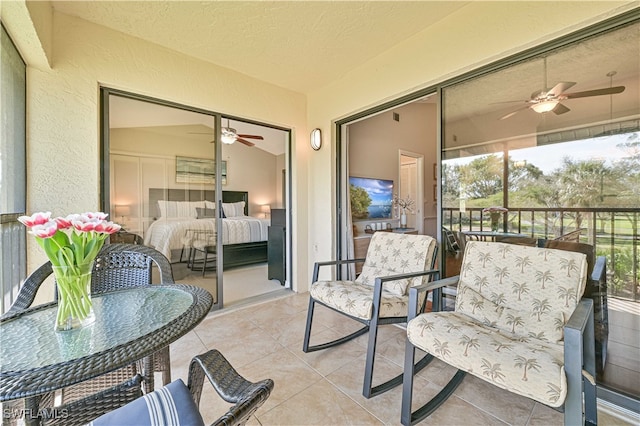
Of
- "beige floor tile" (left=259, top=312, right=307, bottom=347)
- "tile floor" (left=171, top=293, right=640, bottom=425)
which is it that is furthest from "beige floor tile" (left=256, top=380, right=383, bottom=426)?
"beige floor tile" (left=259, top=312, right=307, bottom=347)

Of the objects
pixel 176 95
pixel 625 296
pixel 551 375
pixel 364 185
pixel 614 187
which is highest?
pixel 176 95

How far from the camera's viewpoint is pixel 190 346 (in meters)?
2.06

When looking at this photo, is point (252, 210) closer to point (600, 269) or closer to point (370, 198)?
point (370, 198)

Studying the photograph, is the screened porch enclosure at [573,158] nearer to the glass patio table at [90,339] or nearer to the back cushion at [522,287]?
the back cushion at [522,287]

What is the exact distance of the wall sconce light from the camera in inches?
128

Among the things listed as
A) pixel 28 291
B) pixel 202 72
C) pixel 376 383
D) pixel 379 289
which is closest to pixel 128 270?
pixel 28 291

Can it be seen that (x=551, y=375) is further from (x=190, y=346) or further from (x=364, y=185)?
(x=364, y=185)

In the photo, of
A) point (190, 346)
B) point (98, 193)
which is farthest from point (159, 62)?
point (190, 346)

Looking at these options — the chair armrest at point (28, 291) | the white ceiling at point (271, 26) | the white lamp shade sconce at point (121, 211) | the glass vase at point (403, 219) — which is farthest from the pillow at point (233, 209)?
the chair armrest at point (28, 291)

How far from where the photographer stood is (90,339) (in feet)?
2.90

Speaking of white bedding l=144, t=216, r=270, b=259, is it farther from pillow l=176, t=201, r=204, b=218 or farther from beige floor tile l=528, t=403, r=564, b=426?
beige floor tile l=528, t=403, r=564, b=426

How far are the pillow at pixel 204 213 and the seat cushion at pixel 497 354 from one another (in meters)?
2.26

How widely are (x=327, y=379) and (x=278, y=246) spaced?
2228 mm

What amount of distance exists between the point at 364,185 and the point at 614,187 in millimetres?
2996
